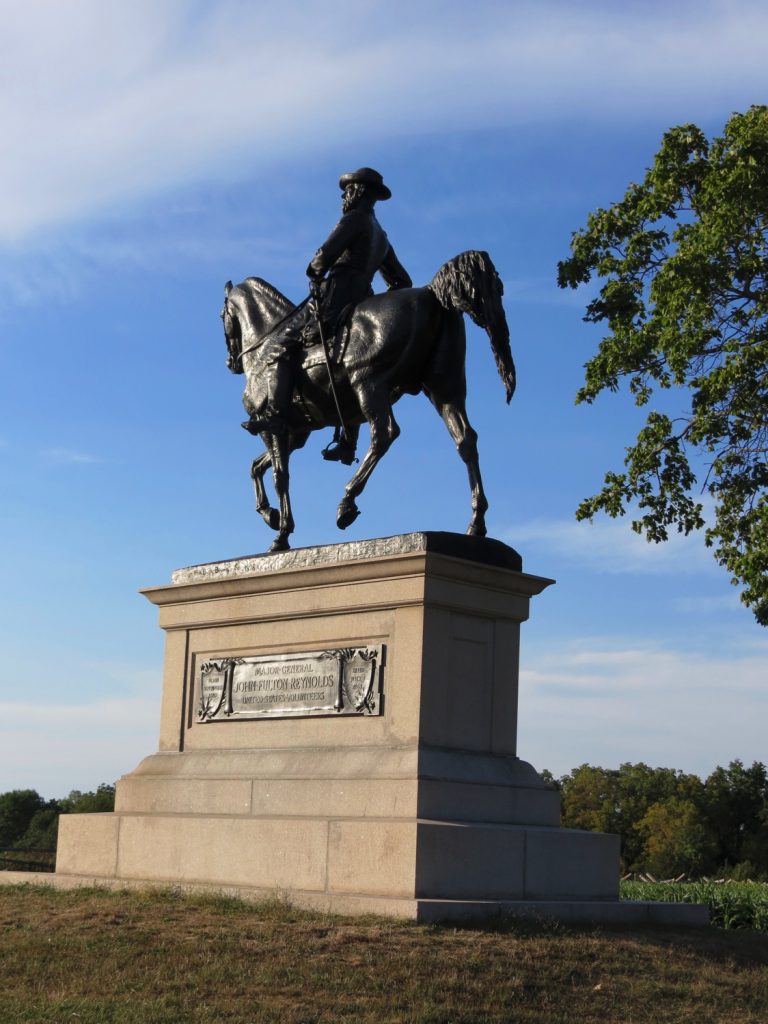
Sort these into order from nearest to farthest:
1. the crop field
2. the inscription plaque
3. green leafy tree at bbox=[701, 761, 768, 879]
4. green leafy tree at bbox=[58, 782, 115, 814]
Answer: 1. the inscription plaque
2. the crop field
3. green leafy tree at bbox=[58, 782, 115, 814]
4. green leafy tree at bbox=[701, 761, 768, 879]

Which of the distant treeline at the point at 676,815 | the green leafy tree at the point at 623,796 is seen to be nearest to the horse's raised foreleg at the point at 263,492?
the distant treeline at the point at 676,815

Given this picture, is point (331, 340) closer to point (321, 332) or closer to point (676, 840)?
point (321, 332)

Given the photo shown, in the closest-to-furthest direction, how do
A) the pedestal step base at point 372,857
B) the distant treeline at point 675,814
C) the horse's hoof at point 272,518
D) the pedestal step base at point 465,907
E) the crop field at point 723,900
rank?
the pedestal step base at point 465,907 → the pedestal step base at point 372,857 → the horse's hoof at point 272,518 → the crop field at point 723,900 → the distant treeline at point 675,814

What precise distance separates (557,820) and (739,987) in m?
2.84

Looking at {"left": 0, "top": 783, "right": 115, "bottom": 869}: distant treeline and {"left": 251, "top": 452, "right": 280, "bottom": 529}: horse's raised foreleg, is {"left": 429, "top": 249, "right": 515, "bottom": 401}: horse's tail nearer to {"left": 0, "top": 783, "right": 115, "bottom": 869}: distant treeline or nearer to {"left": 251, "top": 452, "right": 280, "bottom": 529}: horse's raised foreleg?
{"left": 251, "top": 452, "right": 280, "bottom": 529}: horse's raised foreleg

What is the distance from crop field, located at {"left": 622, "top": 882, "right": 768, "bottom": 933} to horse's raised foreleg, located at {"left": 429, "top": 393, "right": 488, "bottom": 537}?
5565 mm

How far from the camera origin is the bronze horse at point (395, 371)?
1324 cm

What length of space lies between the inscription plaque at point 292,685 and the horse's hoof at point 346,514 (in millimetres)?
A: 1284

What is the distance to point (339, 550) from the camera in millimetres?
13031

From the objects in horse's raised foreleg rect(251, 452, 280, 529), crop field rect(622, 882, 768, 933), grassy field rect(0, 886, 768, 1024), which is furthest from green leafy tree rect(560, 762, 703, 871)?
grassy field rect(0, 886, 768, 1024)

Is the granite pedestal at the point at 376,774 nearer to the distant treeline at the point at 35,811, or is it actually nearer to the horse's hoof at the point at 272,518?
the horse's hoof at the point at 272,518

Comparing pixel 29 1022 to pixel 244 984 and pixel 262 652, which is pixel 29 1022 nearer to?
pixel 244 984

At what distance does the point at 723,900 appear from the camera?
715 inches

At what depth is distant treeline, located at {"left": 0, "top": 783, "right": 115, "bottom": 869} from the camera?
25.5 meters
